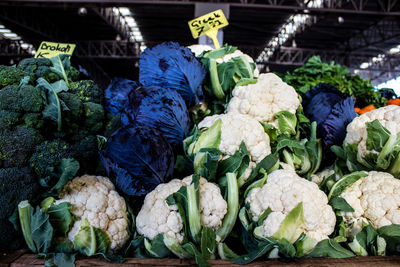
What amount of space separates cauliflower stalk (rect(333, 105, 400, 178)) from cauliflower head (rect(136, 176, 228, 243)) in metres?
0.73

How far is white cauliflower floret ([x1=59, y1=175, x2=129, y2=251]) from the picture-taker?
122 centimetres

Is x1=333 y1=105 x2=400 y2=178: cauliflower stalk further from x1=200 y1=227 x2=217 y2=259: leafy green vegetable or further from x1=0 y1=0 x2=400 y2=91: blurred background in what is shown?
x1=0 y1=0 x2=400 y2=91: blurred background

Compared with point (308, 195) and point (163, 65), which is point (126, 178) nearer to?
point (163, 65)

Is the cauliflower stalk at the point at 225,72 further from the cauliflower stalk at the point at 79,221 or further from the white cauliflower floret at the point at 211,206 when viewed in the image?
the cauliflower stalk at the point at 79,221

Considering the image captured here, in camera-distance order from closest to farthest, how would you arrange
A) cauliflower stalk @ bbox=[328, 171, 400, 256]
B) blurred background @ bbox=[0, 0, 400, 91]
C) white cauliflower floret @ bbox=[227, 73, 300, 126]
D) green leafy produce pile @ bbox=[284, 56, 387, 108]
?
cauliflower stalk @ bbox=[328, 171, 400, 256] → white cauliflower floret @ bbox=[227, 73, 300, 126] → green leafy produce pile @ bbox=[284, 56, 387, 108] → blurred background @ bbox=[0, 0, 400, 91]

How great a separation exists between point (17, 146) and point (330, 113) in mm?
1542

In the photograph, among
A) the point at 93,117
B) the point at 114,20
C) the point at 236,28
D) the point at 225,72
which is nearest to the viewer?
the point at 93,117

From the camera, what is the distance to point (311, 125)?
1.68 m

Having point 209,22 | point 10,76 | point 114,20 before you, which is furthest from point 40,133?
point 114,20

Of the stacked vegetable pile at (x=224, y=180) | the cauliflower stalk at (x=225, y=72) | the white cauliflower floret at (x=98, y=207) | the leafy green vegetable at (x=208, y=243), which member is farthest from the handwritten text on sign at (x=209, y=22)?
the leafy green vegetable at (x=208, y=243)

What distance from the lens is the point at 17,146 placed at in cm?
123

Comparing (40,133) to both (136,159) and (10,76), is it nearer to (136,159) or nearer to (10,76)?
(10,76)

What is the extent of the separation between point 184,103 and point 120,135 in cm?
41

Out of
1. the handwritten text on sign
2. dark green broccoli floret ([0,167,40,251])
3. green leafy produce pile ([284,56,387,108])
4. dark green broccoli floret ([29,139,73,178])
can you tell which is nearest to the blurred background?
green leafy produce pile ([284,56,387,108])
